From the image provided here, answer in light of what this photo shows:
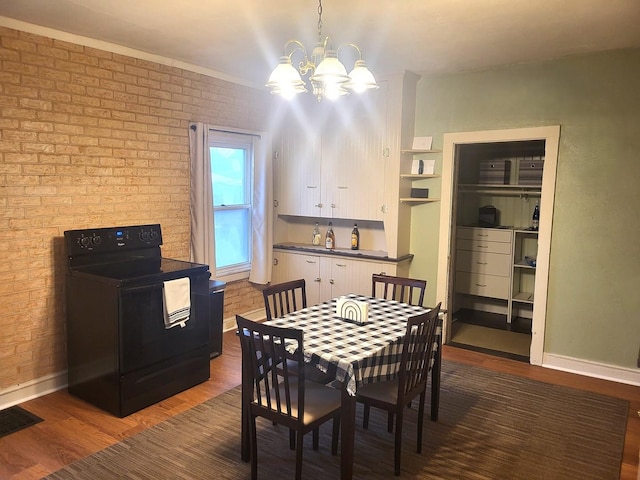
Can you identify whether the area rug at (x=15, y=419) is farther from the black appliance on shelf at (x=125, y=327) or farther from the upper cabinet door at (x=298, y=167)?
the upper cabinet door at (x=298, y=167)

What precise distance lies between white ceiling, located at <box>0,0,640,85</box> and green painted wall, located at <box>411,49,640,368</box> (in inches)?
8.7

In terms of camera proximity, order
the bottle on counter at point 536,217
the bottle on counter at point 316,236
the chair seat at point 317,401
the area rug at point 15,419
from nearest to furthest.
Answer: the chair seat at point 317,401, the area rug at point 15,419, the bottle on counter at point 316,236, the bottle on counter at point 536,217

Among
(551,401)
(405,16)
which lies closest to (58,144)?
(405,16)

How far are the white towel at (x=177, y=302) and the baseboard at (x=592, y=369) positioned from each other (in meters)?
2.97

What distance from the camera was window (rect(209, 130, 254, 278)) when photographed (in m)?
4.69

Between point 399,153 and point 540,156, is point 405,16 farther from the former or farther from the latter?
point 540,156

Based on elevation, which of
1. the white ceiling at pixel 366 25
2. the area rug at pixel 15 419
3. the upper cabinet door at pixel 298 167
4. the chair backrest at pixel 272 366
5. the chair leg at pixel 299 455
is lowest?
the area rug at pixel 15 419

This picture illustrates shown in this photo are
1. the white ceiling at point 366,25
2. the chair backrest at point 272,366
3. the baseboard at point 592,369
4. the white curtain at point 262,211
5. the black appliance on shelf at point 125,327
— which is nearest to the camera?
the chair backrest at point 272,366

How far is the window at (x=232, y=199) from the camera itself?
4.69m

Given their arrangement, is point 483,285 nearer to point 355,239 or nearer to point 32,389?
point 355,239

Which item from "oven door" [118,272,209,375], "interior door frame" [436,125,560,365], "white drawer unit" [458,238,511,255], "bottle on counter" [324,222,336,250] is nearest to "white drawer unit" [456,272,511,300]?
"white drawer unit" [458,238,511,255]

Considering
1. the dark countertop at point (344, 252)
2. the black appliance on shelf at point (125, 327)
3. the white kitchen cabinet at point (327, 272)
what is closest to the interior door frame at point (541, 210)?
the dark countertop at point (344, 252)

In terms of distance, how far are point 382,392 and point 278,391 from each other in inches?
24.7

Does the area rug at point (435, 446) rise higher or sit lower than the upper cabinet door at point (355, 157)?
lower
